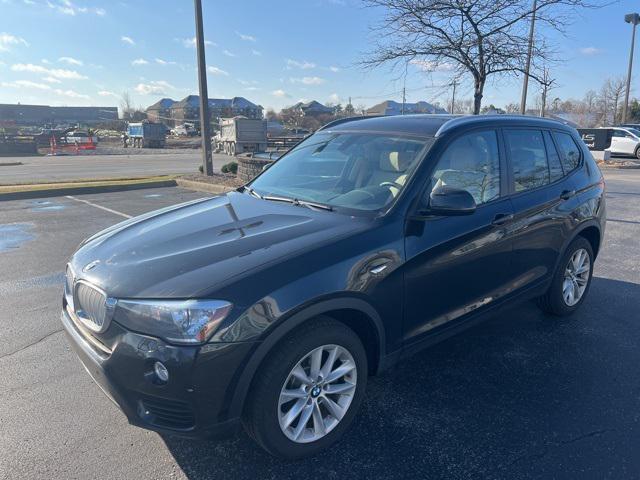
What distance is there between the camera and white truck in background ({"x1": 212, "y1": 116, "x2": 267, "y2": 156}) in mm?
31703

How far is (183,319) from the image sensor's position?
213 centimetres

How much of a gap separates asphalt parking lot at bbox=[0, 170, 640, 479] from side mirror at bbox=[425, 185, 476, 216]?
127 centimetres

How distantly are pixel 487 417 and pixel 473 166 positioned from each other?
5.57 feet

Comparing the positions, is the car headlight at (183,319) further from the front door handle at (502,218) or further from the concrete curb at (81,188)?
the concrete curb at (81,188)

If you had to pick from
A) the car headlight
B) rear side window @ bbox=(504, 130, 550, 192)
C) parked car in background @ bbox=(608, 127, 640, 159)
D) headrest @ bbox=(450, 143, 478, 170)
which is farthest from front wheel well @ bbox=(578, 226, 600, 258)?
parked car in background @ bbox=(608, 127, 640, 159)

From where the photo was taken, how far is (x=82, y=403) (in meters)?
3.07

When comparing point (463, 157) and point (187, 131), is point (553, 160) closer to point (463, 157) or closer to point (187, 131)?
point (463, 157)

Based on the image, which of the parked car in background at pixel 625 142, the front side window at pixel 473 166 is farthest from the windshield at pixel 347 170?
the parked car in background at pixel 625 142

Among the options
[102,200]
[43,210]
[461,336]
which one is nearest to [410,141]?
[461,336]

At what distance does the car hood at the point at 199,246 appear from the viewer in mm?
2262

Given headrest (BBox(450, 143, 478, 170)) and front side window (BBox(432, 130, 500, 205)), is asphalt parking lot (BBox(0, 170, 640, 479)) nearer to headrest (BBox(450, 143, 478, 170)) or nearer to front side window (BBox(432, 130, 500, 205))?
front side window (BBox(432, 130, 500, 205))

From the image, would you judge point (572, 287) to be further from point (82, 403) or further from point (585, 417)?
point (82, 403)

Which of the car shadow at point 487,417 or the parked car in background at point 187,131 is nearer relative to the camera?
the car shadow at point 487,417

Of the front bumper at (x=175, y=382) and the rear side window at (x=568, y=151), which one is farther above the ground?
the rear side window at (x=568, y=151)
